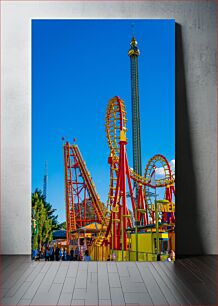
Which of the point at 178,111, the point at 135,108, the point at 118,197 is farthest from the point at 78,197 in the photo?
the point at 178,111

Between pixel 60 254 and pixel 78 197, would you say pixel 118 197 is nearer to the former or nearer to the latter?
pixel 78 197

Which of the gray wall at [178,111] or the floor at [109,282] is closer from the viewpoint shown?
the floor at [109,282]

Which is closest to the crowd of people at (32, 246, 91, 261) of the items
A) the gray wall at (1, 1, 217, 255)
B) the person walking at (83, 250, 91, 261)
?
the person walking at (83, 250, 91, 261)

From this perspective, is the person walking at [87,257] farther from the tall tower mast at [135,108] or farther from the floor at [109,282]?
the tall tower mast at [135,108]

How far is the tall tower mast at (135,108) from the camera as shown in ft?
21.5

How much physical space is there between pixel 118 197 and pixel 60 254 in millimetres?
1004

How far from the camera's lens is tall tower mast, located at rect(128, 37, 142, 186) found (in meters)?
6.54

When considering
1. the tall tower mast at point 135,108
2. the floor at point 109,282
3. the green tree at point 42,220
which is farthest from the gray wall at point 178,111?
the tall tower mast at point 135,108

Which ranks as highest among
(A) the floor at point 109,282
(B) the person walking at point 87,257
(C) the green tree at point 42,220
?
(C) the green tree at point 42,220

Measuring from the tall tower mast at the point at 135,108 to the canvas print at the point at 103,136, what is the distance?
13 millimetres

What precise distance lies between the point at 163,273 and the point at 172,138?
1843 mm

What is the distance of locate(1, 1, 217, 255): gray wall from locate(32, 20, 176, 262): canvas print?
0.16 m

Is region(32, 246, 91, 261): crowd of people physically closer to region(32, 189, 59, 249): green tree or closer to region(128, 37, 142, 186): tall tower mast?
region(32, 189, 59, 249): green tree

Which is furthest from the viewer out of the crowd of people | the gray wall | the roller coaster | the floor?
the gray wall
